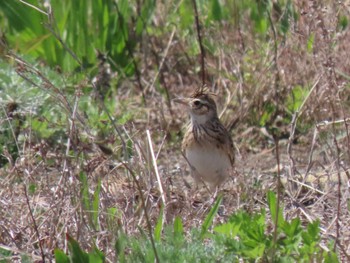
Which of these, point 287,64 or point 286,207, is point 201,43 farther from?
point 286,207

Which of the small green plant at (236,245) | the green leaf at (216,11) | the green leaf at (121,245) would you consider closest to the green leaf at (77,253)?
the small green plant at (236,245)

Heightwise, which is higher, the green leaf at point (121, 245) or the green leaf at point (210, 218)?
the green leaf at point (121, 245)

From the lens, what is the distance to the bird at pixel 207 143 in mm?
6070

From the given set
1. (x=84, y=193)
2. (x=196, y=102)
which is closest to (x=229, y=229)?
(x=84, y=193)

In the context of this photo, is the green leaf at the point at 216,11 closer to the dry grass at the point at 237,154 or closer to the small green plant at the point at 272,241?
the dry grass at the point at 237,154

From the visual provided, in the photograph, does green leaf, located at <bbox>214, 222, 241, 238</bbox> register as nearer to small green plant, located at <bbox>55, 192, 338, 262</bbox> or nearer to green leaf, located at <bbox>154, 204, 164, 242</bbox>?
small green plant, located at <bbox>55, 192, 338, 262</bbox>

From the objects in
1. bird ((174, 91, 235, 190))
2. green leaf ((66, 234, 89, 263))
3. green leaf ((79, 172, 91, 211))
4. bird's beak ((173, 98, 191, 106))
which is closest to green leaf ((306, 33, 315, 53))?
bird ((174, 91, 235, 190))

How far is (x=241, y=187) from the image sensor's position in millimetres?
5207

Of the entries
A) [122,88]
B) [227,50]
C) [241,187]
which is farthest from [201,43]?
[241,187]

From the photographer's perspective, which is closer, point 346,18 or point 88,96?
point 88,96

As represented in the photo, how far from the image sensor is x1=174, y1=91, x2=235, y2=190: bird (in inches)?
239

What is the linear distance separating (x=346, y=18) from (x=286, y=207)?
104 inches

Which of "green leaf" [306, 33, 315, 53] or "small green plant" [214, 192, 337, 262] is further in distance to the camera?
"green leaf" [306, 33, 315, 53]

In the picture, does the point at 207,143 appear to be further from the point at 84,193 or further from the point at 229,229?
the point at 229,229
